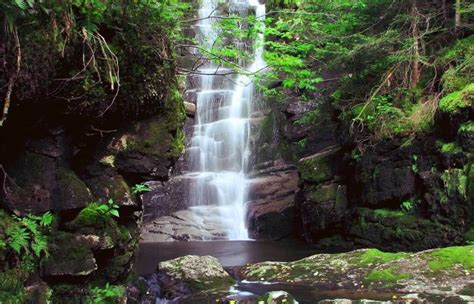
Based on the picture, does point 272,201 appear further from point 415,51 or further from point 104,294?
point 104,294

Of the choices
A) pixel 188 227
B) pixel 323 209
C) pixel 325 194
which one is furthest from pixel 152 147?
pixel 188 227

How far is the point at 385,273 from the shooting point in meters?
7.48

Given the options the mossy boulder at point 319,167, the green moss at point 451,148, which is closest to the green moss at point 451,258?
the green moss at point 451,148

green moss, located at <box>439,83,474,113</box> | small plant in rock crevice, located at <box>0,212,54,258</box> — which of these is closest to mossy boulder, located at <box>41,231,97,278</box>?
small plant in rock crevice, located at <box>0,212,54,258</box>

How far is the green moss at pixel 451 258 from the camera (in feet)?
23.8

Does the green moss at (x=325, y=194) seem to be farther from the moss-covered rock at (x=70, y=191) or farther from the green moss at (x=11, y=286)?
the green moss at (x=11, y=286)

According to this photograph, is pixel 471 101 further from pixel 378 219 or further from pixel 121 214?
pixel 121 214

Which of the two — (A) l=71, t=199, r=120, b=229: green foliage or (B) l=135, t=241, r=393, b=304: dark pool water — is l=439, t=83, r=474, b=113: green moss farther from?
(A) l=71, t=199, r=120, b=229: green foliage

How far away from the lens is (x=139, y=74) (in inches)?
203

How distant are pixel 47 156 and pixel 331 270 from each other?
5.59 m

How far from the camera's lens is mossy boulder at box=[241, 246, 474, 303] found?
671 cm

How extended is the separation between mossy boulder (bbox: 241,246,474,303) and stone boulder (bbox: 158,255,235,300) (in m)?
0.67

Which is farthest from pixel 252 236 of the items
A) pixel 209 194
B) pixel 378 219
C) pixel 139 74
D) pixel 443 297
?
pixel 139 74

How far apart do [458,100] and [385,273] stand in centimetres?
527
